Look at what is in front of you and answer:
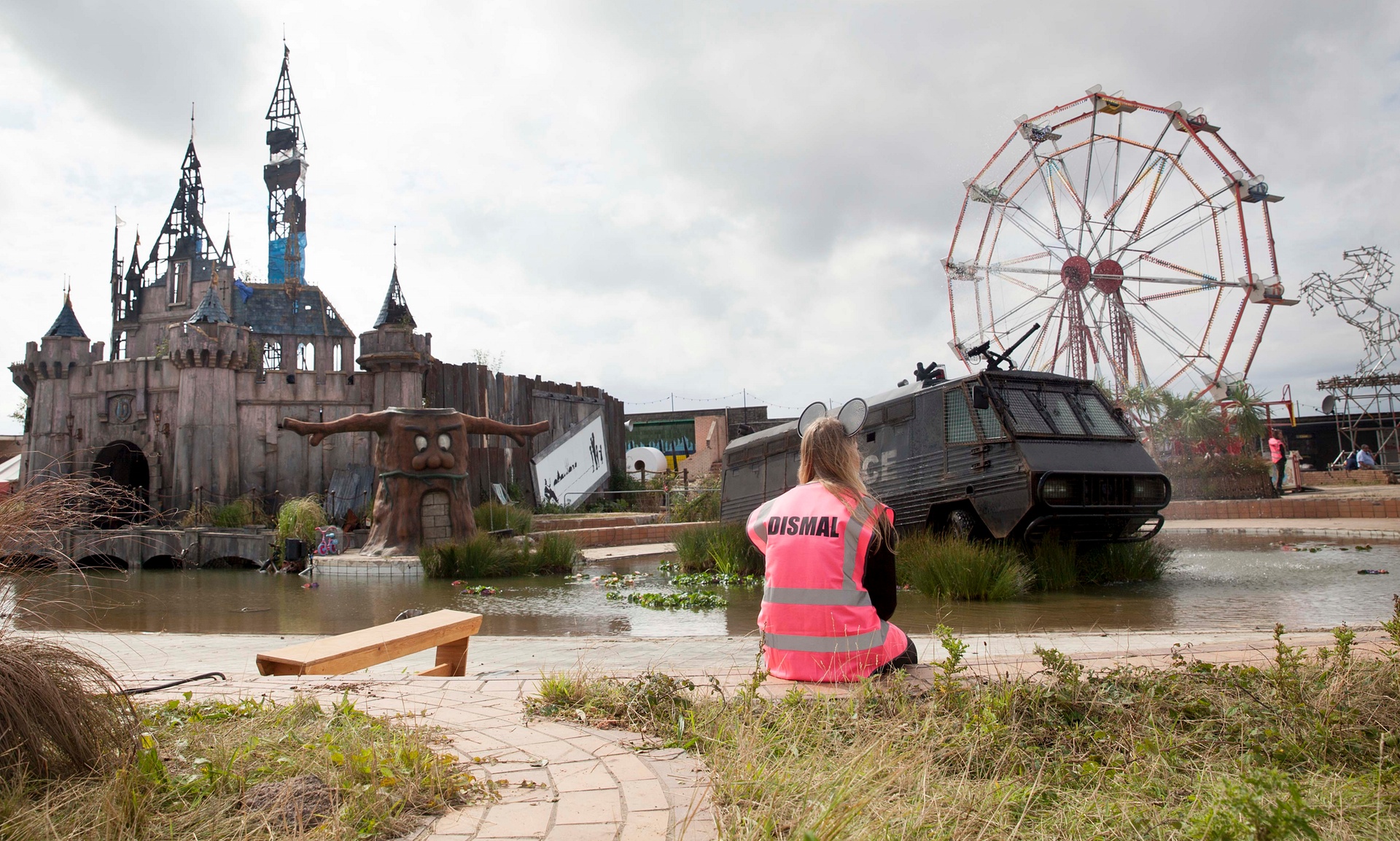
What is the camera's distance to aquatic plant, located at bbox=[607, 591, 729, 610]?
819cm

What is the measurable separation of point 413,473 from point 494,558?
2.15m

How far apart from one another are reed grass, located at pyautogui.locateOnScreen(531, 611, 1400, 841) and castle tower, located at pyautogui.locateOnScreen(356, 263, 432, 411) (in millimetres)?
16553

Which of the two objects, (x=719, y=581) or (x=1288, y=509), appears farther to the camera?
(x=1288, y=509)

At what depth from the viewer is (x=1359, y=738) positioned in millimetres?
2588

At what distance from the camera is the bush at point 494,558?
11.6m

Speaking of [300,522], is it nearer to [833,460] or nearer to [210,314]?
[210,314]

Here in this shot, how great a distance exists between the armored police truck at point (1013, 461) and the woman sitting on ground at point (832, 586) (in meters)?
4.66

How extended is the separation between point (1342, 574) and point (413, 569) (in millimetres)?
10317

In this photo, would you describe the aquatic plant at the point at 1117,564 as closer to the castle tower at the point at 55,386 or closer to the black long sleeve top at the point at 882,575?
the black long sleeve top at the point at 882,575

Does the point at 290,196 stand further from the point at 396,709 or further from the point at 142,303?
the point at 396,709

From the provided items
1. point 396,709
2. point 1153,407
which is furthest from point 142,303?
point 396,709

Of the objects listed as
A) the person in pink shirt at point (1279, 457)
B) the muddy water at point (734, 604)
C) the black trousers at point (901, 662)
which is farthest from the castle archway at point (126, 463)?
the person in pink shirt at point (1279, 457)

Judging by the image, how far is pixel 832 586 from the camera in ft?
10.4

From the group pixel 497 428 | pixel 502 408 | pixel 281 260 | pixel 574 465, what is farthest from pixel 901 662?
pixel 281 260
